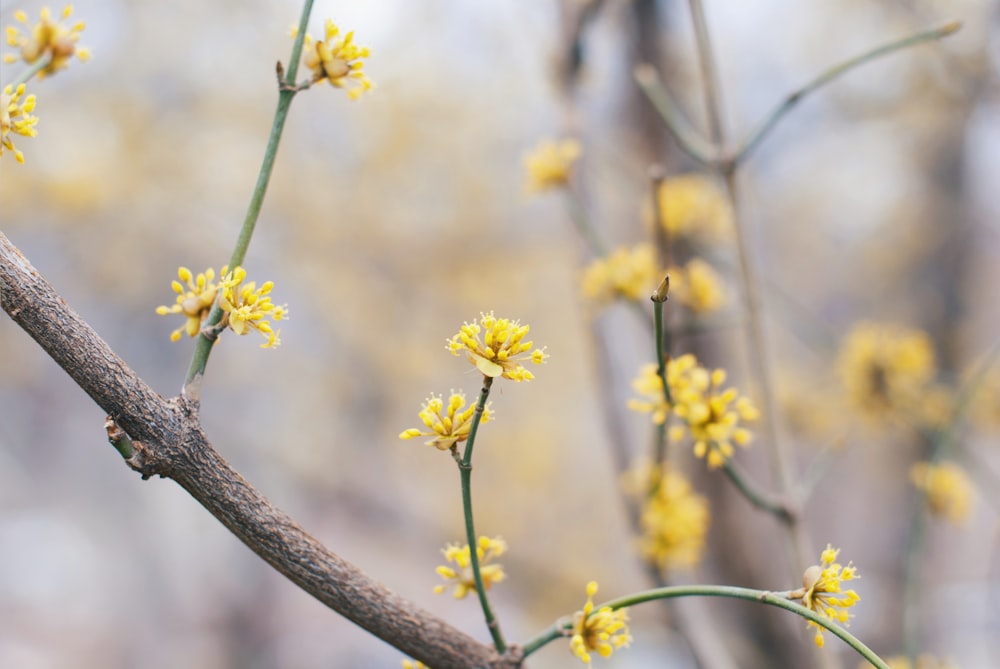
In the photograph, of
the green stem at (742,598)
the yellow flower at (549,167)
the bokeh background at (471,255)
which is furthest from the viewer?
the bokeh background at (471,255)

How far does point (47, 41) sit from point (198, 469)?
0.86 ft

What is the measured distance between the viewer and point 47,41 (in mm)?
429

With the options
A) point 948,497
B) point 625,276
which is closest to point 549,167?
point 625,276

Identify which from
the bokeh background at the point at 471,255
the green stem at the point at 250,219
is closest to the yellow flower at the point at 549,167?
the green stem at the point at 250,219

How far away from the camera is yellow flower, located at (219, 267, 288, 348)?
360 mm

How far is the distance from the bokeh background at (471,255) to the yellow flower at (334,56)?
35.2 inches

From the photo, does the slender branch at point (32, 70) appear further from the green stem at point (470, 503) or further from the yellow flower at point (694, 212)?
the yellow flower at point (694, 212)

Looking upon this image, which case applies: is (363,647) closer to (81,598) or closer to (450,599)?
(450,599)

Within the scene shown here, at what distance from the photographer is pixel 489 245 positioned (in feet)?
6.39

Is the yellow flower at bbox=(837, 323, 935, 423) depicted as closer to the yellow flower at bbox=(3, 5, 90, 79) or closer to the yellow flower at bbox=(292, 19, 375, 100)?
the yellow flower at bbox=(292, 19, 375, 100)

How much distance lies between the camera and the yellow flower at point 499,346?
13.8 inches

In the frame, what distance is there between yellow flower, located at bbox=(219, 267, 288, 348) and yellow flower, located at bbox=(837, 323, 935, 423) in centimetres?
67

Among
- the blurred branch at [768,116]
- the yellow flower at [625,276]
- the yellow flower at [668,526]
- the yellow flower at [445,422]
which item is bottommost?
the yellow flower at [445,422]

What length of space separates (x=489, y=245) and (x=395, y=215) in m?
0.25
